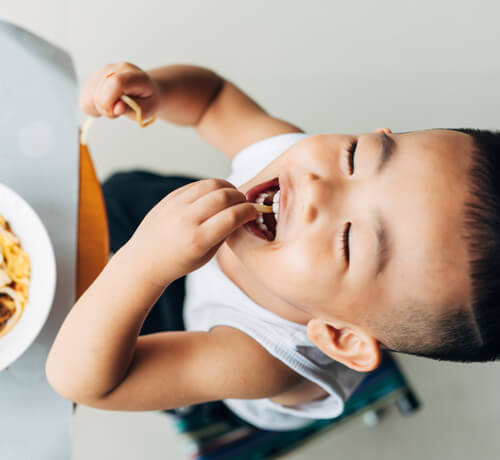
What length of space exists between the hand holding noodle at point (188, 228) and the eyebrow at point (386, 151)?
0.55ft

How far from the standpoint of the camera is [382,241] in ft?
1.98

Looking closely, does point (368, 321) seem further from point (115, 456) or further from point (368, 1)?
point (368, 1)

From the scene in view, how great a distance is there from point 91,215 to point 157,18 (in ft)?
3.29

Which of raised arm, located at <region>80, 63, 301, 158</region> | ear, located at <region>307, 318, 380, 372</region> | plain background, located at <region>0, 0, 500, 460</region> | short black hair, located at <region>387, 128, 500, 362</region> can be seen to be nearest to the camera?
short black hair, located at <region>387, 128, 500, 362</region>

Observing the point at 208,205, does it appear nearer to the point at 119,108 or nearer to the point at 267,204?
the point at 267,204

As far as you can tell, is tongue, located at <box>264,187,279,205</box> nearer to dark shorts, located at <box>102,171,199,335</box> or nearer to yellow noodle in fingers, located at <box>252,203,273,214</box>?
yellow noodle in fingers, located at <box>252,203,273,214</box>

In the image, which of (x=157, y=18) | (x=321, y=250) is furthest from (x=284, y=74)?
(x=321, y=250)

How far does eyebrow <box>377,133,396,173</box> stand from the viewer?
2.05 feet

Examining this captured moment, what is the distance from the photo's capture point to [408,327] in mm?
640

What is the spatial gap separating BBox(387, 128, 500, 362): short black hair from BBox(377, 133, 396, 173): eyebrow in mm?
95

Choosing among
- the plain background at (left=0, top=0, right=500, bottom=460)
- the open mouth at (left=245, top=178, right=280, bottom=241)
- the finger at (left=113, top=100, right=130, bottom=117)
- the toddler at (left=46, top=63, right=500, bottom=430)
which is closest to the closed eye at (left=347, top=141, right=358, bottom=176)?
the toddler at (left=46, top=63, right=500, bottom=430)

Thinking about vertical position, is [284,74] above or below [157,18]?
below

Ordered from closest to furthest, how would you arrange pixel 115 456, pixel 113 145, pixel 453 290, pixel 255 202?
pixel 453 290, pixel 255 202, pixel 115 456, pixel 113 145

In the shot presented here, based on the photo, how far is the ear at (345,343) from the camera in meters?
0.69
